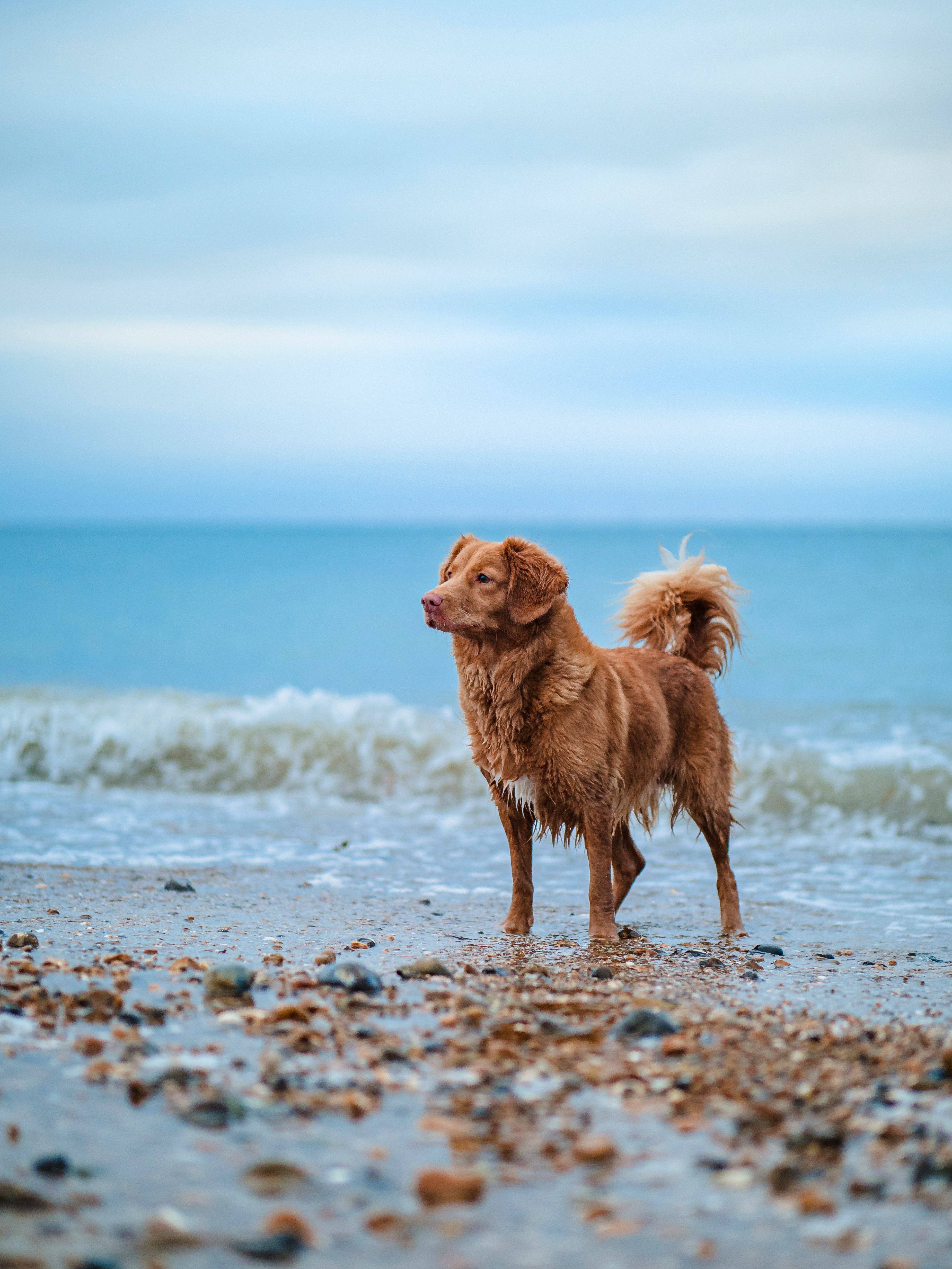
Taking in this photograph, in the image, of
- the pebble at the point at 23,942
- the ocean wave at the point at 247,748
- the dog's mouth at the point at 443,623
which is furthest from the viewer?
the ocean wave at the point at 247,748

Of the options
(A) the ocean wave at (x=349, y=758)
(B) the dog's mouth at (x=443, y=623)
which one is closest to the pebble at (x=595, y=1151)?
(B) the dog's mouth at (x=443, y=623)

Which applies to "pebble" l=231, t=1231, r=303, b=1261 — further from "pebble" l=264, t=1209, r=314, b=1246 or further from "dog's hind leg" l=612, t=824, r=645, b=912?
"dog's hind leg" l=612, t=824, r=645, b=912

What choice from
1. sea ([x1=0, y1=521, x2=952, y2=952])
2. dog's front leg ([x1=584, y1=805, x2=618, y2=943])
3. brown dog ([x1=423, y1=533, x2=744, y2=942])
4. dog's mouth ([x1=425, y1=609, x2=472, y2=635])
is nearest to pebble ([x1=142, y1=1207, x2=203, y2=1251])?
dog's mouth ([x1=425, y1=609, x2=472, y2=635])

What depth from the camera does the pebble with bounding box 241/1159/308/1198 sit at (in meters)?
2.64

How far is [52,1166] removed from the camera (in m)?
2.71

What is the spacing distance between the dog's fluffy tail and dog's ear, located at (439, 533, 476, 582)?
1.70 m

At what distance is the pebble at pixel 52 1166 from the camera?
270 cm

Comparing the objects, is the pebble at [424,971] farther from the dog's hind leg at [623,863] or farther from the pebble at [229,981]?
the dog's hind leg at [623,863]

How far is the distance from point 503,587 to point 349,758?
26.7 ft

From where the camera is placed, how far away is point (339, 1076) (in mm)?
3367

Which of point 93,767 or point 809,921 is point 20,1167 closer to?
point 809,921

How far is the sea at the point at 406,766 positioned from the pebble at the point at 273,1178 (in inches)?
151

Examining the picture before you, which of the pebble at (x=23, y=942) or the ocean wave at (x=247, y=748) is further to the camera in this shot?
the ocean wave at (x=247, y=748)

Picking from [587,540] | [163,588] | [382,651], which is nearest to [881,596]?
[382,651]
